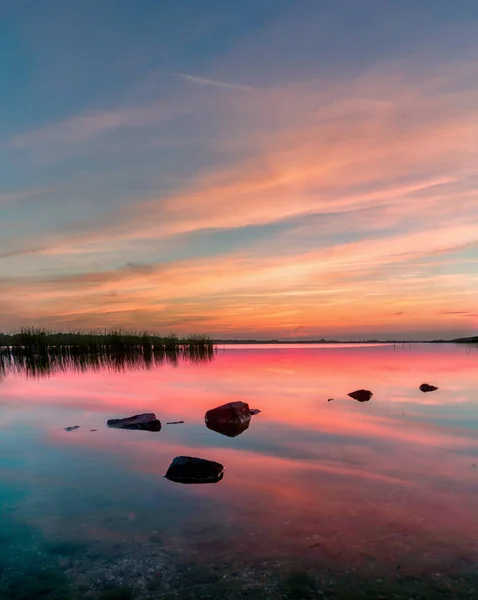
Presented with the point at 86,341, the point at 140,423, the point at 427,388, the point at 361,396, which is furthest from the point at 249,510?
the point at 86,341

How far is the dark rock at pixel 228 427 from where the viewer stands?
13020mm

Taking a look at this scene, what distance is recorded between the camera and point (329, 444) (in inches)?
458

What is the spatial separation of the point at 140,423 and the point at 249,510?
7608 millimetres

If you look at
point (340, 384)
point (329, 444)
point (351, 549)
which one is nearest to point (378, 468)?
point (329, 444)

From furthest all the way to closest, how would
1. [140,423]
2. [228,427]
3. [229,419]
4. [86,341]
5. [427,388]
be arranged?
[86,341] < [427,388] < [229,419] < [140,423] < [228,427]

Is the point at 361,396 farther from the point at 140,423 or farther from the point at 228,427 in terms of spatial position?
the point at 140,423

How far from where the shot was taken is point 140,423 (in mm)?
13797

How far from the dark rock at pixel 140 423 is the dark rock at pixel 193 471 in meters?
4.85

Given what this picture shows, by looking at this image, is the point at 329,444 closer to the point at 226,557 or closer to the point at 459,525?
the point at 459,525

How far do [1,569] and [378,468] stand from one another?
→ 740 cm

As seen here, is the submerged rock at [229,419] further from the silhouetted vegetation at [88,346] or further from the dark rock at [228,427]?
the silhouetted vegetation at [88,346]

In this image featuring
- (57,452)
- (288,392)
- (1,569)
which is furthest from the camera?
(288,392)

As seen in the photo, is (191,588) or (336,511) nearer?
(191,588)

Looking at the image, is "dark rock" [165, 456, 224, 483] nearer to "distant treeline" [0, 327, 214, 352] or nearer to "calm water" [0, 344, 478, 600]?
"calm water" [0, 344, 478, 600]
